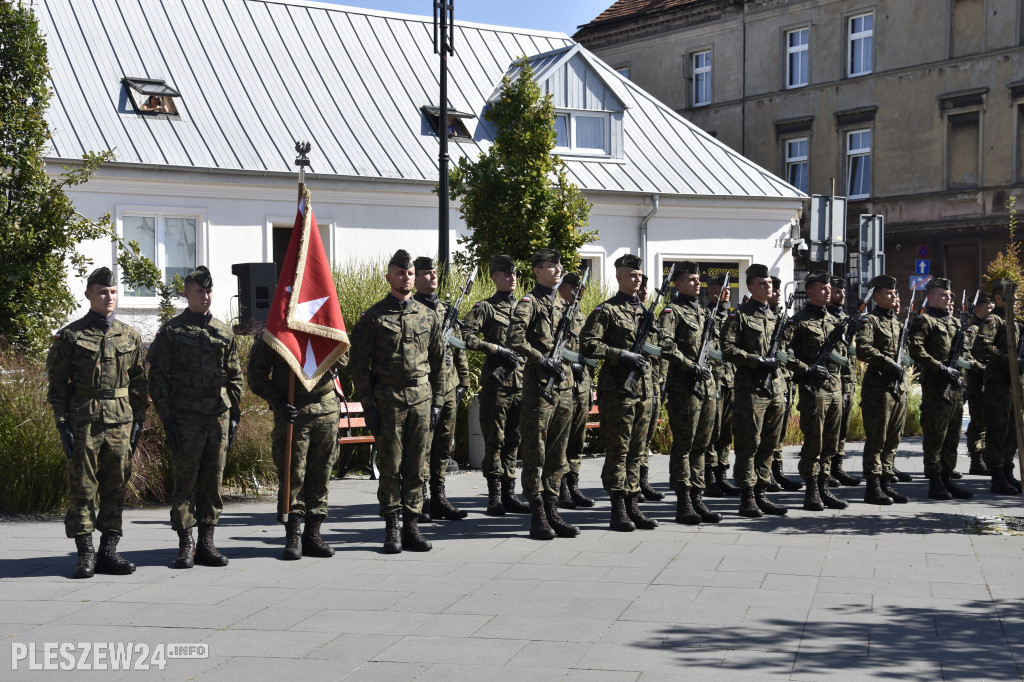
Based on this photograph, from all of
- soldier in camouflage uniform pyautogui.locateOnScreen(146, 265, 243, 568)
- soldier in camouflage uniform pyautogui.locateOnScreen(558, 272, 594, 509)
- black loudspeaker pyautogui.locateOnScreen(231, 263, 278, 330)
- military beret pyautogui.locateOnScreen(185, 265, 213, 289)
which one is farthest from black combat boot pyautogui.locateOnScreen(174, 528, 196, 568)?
black loudspeaker pyautogui.locateOnScreen(231, 263, 278, 330)

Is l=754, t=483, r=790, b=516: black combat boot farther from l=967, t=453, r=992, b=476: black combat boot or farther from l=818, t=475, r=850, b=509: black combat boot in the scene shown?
l=967, t=453, r=992, b=476: black combat boot

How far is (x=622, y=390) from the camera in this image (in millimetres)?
9430

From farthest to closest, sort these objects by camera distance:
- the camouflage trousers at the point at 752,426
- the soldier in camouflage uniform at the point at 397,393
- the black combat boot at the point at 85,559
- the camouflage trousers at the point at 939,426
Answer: the camouflage trousers at the point at 939,426 < the camouflage trousers at the point at 752,426 < the soldier in camouflage uniform at the point at 397,393 < the black combat boot at the point at 85,559

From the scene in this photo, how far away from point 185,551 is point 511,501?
3386mm

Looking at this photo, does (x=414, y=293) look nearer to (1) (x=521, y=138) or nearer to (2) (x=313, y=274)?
(2) (x=313, y=274)

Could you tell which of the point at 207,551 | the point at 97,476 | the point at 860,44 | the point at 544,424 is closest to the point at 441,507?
the point at 544,424

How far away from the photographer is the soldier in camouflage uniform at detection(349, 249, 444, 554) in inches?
338

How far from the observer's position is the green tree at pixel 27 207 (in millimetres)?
10945

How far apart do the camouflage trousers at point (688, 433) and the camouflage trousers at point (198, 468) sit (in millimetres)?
3793

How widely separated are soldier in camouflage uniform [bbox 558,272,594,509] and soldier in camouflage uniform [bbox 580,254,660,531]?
34 centimetres

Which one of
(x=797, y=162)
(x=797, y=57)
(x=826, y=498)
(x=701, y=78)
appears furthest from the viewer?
(x=701, y=78)

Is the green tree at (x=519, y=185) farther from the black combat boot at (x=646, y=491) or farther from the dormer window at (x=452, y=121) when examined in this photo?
the dormer window at (x=452, y=121)

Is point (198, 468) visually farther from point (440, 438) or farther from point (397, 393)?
point (440, 438)

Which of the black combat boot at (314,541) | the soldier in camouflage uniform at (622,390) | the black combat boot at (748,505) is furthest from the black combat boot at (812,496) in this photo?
the black combat boot at (314,541)
